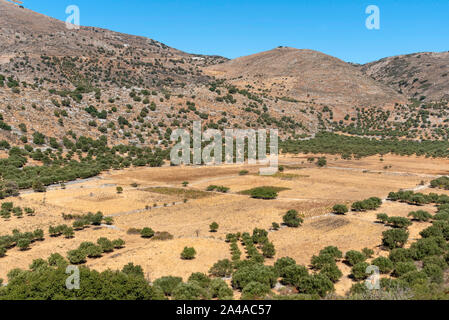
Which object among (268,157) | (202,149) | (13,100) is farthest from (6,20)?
(268,157)

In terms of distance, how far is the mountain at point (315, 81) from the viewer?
151875 mm

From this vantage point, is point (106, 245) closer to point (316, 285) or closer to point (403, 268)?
point (316, 285)

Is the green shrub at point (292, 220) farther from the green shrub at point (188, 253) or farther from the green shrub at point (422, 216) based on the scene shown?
the green shrub at point (422, 216)

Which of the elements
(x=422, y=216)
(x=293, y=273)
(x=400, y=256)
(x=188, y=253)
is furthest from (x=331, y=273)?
(x=422, y=216)

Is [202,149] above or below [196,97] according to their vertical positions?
below

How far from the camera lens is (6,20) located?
165250 millimetres

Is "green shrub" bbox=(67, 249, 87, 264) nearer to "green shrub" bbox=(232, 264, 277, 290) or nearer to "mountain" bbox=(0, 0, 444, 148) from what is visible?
"green shrub" bbox=(232, 264, 277, 290)

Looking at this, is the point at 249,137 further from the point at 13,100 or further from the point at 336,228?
the point at 336,228

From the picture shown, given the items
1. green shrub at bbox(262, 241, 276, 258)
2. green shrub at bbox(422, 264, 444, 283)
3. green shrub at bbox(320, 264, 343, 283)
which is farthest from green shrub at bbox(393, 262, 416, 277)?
green shrub at bbox(262, 241, 276, 258)

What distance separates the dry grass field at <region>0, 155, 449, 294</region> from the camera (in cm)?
2455

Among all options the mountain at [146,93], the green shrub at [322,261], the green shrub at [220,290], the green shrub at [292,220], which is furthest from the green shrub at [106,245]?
the mountain at [146,93]

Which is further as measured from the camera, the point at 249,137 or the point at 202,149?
the point at 249,137
